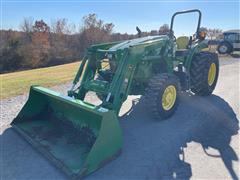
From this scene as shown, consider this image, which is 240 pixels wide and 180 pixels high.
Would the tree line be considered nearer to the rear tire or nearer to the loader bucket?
the rear tire

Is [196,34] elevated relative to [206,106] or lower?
elevated

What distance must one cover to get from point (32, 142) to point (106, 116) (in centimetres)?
154

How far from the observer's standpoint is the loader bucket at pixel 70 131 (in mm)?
3441

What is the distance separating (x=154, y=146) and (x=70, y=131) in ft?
4.95

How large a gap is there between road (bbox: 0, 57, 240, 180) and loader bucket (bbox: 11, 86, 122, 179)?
0.16 m

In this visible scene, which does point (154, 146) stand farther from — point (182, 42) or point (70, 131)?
point (182, 42)

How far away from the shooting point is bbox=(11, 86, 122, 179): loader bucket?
344cm

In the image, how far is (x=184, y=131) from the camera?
478 cm

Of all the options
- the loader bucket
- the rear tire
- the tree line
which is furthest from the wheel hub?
the loader bucket

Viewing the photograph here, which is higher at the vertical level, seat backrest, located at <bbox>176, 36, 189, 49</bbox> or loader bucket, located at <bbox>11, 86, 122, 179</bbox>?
seat backrest, located at <bbox>176, 36, 189, 49</bbox>

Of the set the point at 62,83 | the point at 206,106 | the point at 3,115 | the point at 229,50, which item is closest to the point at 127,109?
the point at 206,106

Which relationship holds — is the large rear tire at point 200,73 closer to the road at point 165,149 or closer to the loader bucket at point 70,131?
the road at point 165,149

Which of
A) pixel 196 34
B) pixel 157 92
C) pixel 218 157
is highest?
pixel 196 34

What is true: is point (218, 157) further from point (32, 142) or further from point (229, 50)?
point (229, 50)
